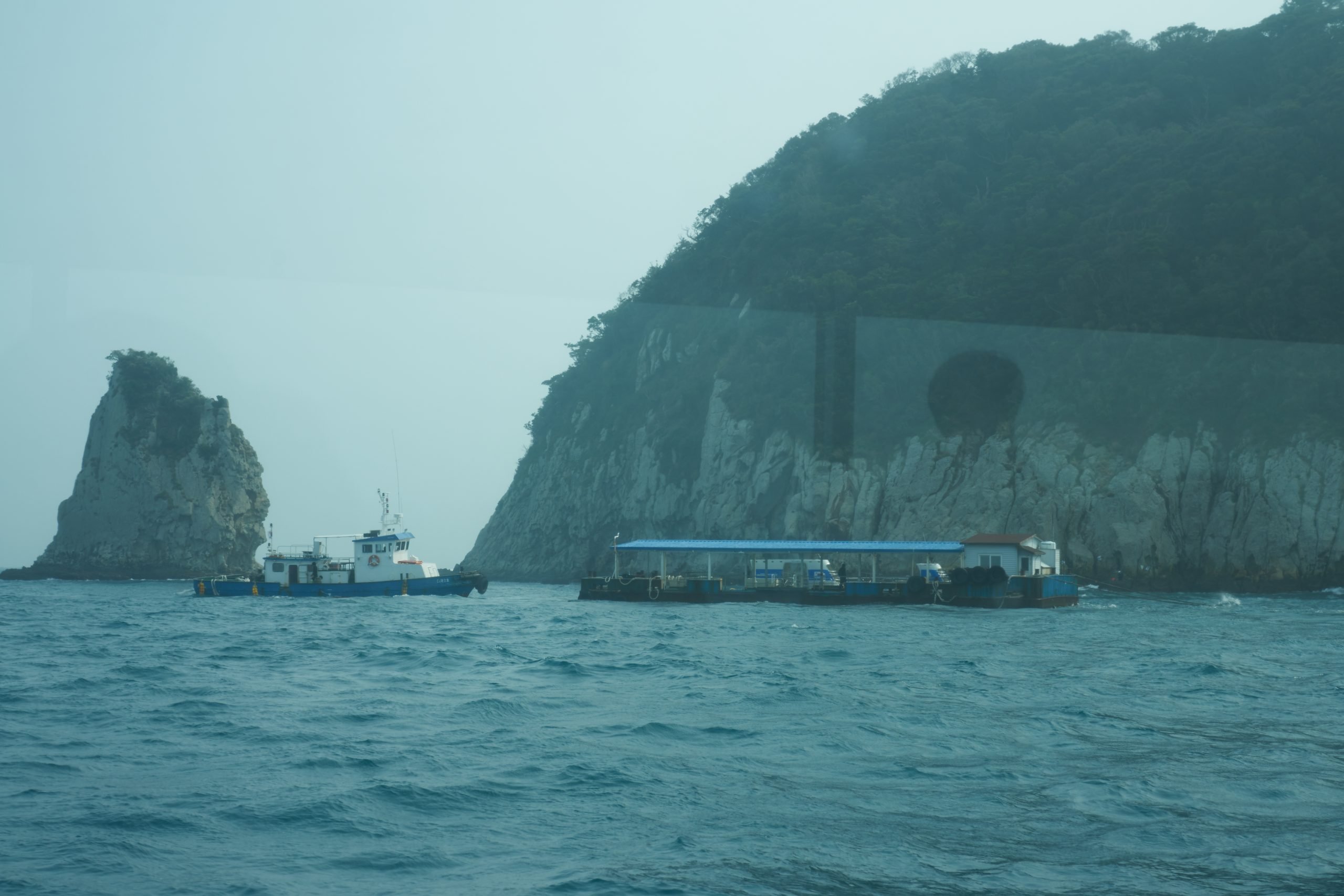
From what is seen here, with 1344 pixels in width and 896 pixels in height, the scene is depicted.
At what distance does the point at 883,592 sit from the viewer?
56.5 m

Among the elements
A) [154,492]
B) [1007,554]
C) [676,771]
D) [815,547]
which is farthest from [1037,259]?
[154,492]

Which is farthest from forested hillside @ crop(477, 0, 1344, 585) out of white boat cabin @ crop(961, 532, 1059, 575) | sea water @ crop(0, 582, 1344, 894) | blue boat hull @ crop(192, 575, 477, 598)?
sea water @ crop(0, 582, 1344, 894)

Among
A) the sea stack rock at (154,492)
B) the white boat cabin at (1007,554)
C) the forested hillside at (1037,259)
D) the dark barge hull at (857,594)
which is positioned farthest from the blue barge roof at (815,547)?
the sea stack rock at (154,492)

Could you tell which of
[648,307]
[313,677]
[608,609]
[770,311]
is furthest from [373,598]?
[648,307]

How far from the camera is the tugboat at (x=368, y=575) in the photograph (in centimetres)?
6438

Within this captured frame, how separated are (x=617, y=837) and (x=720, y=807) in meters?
1.58

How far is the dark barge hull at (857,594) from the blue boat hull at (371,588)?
754cm

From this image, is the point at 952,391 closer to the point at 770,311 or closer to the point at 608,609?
the point at 770,311

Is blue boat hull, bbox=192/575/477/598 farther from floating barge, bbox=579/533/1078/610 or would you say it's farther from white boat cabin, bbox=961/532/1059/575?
white boat cabin, bbox=961/532/1059/575

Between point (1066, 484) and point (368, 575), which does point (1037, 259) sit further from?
point (368, 575)

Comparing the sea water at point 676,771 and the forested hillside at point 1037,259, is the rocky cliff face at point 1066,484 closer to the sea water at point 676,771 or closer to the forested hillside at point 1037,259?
the forested hillside at point 1037,259

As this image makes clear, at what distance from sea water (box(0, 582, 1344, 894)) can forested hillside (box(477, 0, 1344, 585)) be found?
49.8 m

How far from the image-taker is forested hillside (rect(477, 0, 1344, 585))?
73.1 metres

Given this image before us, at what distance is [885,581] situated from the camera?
6041cm
